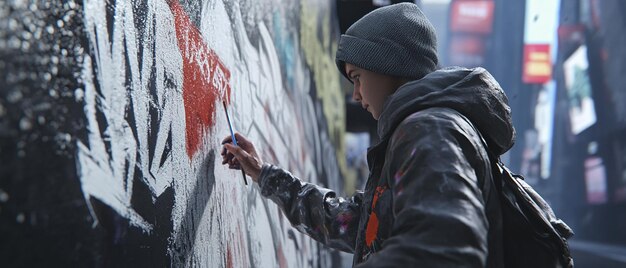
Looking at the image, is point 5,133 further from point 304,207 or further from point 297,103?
point 297,103

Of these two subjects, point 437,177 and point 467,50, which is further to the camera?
point 467,50

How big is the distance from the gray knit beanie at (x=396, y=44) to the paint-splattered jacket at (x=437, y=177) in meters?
0.19

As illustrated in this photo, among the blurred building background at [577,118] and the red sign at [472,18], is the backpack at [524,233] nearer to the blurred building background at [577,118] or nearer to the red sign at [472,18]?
the blurred building background at [577,118]

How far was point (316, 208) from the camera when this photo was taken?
2.14 metres

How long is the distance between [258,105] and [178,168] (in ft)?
3.85

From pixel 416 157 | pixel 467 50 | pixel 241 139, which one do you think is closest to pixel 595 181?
pixel 241 139

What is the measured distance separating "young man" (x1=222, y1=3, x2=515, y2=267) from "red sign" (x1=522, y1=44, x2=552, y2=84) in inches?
1170

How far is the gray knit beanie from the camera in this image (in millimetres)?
Result: 1676

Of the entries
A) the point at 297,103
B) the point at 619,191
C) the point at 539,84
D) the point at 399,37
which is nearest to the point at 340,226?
the point at 399,37

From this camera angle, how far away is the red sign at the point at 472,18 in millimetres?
47469

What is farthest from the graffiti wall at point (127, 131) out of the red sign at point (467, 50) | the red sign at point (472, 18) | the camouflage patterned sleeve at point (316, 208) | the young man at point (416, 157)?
the red sign at point (472, 18)

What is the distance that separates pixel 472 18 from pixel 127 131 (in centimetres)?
4925

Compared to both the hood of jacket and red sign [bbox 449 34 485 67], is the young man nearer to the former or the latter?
the hood of jacket

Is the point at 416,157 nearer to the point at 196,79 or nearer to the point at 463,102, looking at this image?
the point at 463,102
